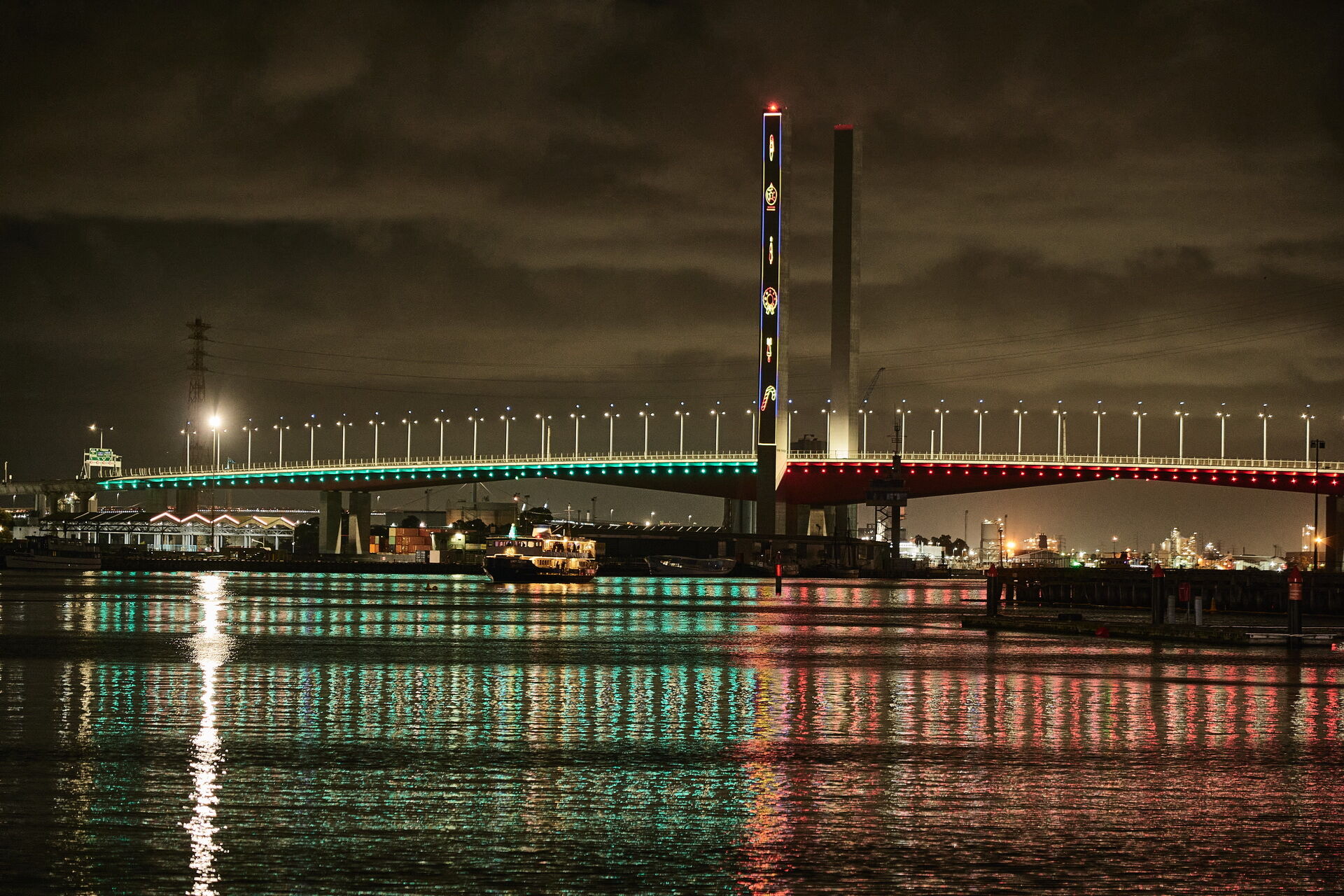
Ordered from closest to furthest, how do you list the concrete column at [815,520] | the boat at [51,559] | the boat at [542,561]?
the boat at [542,561] < the boat at [51,559] < the concrete column at [815,520]

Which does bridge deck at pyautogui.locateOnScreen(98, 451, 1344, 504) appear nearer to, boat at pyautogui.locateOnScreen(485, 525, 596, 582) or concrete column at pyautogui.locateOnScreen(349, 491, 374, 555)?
concrete column at pyautogui.locateOnScreen(349, 491, 374, 555)

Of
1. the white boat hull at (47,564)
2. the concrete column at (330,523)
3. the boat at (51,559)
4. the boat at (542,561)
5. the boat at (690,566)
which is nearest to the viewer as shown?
the boat at (542,561)

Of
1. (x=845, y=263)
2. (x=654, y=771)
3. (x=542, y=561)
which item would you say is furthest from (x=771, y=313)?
(x=654, y=771)

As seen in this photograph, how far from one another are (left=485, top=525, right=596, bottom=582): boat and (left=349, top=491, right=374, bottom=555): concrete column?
8692cm

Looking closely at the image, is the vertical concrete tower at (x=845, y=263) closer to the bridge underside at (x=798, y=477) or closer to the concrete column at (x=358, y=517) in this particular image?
the bridge underside at (x=798, y=477)

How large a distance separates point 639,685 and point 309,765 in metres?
9.77

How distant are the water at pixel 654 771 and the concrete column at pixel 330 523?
148 m

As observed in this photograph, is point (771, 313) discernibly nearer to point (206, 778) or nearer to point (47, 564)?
point (47, 564)

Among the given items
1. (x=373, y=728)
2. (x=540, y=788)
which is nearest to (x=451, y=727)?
(x=373, y=728)

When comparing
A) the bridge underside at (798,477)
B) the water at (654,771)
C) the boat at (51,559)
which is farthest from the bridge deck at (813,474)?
the water at (654,771)

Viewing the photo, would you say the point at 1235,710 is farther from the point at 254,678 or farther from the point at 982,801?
the point at 254,678

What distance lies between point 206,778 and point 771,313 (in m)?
125

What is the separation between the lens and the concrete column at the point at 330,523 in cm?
17875

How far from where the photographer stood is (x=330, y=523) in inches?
7067
